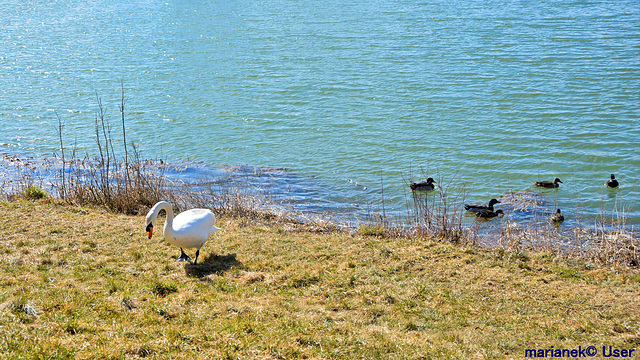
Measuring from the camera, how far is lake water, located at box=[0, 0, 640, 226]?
53.9ft

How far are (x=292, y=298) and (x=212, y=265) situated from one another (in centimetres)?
194

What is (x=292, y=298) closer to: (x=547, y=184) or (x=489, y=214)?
(x=489, y=214)

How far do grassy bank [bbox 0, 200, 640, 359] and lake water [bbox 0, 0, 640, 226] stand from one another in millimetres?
4756

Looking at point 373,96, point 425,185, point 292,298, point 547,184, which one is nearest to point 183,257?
point 292,298

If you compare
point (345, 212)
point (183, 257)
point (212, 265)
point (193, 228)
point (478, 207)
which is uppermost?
point (193, 228)

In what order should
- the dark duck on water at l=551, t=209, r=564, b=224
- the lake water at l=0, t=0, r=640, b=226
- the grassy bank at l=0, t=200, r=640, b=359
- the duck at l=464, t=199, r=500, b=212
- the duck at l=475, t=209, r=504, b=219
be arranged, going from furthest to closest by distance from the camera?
the lake water at l=0, t=0, r=640, b=226
the duck at l=464, t=199, r=500, b=212
the duck at l=475, t=209, r=504, b=219
the dark duck on water at l=551, t=209, r=564, b=224
the grassy bank at l=0, t=200, r=640, b=359

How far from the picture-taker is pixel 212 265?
28.2 feet

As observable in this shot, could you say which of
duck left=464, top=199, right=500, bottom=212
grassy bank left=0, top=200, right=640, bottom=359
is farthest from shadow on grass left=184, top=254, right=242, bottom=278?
duck left=464, top=199, right=500, bottom=212

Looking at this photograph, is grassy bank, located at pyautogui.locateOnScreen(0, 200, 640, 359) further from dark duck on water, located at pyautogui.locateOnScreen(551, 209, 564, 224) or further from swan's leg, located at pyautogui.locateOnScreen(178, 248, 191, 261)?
dark duck on water, located at pyautogui.locateOnScreen(551, 209, 564, 224)

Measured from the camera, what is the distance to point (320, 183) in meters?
15.9

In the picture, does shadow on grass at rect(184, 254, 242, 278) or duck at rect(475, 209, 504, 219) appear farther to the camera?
duck at rect(475, 209, 504, 219)

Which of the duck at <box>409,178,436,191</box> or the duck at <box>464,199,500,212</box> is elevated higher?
the duck at <box>409,178,436,191</box>

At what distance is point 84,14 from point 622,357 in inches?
2012

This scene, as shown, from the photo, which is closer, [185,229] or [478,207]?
[185,229]
